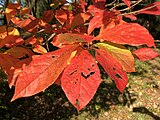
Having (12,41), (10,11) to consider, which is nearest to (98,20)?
(12,41)

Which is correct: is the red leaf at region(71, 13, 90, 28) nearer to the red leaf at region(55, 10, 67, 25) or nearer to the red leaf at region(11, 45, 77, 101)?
the red leaf at region(55, 10, 67, 25)

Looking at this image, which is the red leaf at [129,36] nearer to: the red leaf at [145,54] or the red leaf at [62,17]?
the red leaf at [145,54]

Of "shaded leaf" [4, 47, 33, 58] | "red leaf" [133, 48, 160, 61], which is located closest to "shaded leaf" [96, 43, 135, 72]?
"red leaf" [133, 48, 160, 61]

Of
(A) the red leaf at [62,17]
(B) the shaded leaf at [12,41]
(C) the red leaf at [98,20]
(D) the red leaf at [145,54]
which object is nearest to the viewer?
(C) the red leaf at [98,20]

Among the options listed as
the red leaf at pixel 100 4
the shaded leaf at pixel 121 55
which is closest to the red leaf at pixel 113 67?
the shaded leaf at pixel 121 55

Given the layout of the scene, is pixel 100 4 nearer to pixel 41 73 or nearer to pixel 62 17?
pixel 62 17

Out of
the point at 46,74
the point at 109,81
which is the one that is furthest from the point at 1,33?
the point at 109,81
